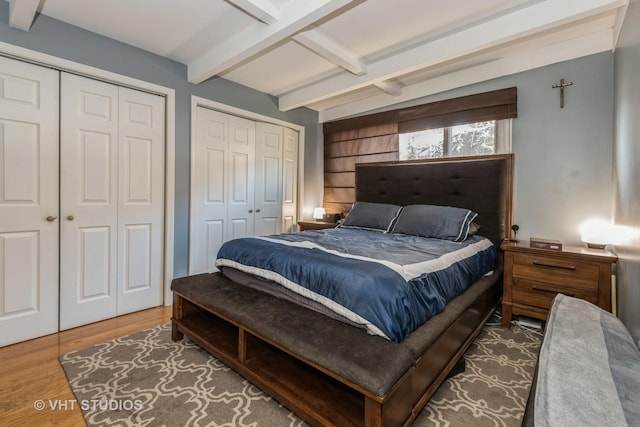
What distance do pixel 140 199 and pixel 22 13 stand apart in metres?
1.51

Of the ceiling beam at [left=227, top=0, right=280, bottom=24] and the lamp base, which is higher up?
the ceiling beam at [left=227, top=0, right=280, bottom=24]

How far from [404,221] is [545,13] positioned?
189 centimetres

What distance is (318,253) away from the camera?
189 centimetres

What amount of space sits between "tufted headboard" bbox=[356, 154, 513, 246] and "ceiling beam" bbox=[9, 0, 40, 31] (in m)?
3.27

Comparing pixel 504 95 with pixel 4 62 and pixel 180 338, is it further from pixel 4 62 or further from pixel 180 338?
pixel 4 62

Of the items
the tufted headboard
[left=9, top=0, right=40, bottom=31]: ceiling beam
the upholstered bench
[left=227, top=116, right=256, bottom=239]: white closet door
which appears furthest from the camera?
[left=227, top=116, right=256, bottom=239]: white closet door

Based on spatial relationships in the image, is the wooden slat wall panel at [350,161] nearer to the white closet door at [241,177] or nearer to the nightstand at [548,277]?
the white closet door at [241,177]

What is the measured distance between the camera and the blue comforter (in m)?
1.39

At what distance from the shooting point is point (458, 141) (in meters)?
3.25

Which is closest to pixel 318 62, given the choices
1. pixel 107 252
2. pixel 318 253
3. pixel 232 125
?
pixel 232 125

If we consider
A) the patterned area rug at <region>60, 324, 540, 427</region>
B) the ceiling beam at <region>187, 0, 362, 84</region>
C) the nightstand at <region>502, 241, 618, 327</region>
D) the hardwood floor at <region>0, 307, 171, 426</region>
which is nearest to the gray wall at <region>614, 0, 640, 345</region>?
the nightstand at <region>502, 241, 618, 327</region>

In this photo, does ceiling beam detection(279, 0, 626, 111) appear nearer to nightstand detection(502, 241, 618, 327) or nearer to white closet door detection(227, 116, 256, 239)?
white closet door detection(227, 116, 256, 239)

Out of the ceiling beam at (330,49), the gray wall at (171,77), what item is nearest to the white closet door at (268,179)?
the gray wall at (171,77)

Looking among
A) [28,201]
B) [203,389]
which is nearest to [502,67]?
[203,389]
